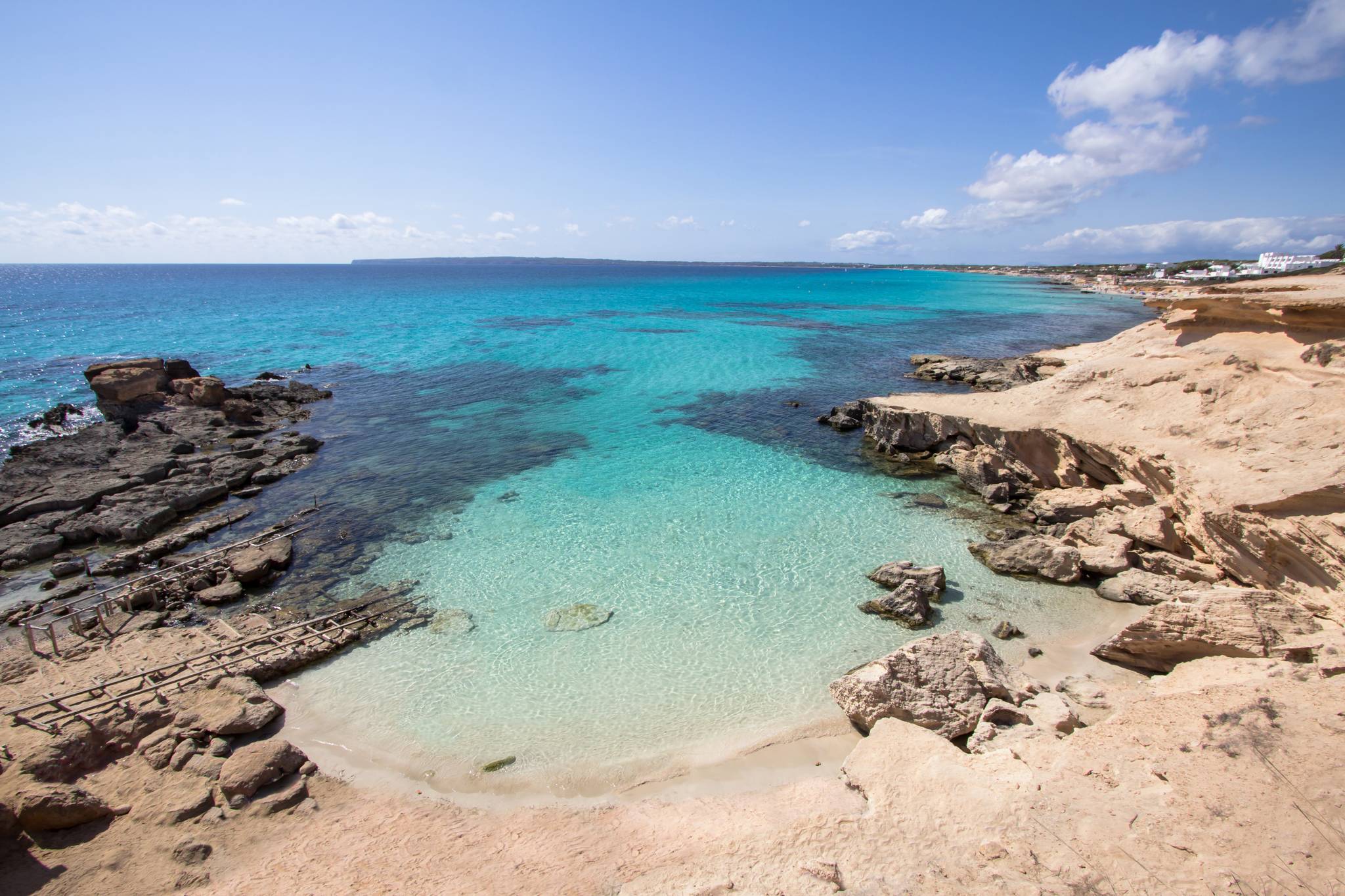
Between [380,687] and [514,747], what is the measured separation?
3.45 metres

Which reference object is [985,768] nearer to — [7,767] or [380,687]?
[380,687]

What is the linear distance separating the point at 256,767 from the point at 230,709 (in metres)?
2.06

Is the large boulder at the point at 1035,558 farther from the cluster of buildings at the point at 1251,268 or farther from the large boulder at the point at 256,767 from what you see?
the cluster of buildings at the point at 1251,268

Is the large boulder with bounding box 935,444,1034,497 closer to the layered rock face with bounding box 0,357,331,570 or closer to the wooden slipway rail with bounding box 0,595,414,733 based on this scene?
the wooden slipway rail with bounding box 0,595,414,733

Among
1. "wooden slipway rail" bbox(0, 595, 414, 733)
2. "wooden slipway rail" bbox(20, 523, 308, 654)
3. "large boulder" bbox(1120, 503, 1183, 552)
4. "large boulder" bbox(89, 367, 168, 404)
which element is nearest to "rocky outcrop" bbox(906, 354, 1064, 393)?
"large boulder" bbox(1120, 503, 1183, 552)

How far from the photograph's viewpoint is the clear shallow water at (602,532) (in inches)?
438

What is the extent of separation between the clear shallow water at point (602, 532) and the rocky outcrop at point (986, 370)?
9.44ft

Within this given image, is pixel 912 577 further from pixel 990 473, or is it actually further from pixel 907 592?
pixel 990 473

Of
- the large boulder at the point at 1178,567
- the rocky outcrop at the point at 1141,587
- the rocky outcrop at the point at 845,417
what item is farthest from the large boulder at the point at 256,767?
the rocky outcrop at the point at 845,417

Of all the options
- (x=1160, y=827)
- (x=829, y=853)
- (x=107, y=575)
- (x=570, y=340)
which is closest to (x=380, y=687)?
(x=829, y=853)

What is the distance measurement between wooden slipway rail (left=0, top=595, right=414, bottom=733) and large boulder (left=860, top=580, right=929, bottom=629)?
11.2 metres

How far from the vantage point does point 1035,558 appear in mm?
14898

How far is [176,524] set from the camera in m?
19.1

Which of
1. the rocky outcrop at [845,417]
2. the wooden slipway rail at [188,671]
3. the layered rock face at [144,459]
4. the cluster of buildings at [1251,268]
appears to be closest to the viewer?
the wooden slipway rail at [188,671]
